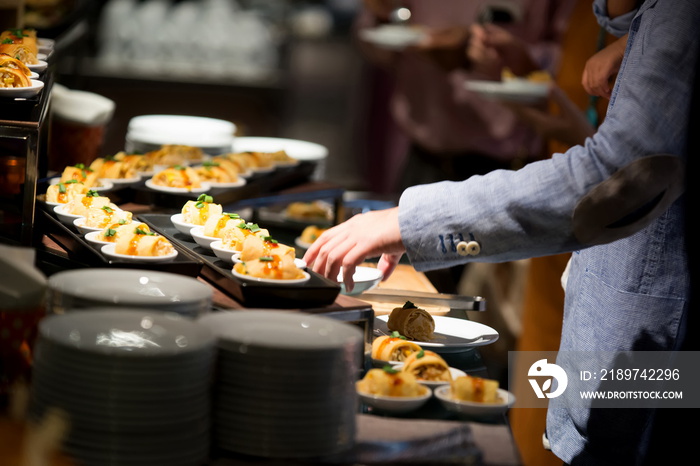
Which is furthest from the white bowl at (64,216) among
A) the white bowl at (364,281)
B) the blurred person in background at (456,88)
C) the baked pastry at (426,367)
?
the blurred person in background at (456,88)

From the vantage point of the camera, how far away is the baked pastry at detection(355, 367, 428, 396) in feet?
5.17

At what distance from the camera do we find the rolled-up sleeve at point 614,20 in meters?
2.21

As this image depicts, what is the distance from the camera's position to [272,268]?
1.76 meters

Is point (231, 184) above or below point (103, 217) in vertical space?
below

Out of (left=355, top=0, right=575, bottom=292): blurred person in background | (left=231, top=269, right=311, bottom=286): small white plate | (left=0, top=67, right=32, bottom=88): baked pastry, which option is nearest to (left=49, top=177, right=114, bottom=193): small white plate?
(left=0, top=67, right=32, bottom=88): baked pastry

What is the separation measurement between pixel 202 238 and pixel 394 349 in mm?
535

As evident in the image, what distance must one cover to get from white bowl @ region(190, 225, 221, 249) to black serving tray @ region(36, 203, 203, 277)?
5 centimetres

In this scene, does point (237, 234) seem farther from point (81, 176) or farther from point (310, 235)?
point (310, 235)

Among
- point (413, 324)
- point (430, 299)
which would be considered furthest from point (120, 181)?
point (413, 324)

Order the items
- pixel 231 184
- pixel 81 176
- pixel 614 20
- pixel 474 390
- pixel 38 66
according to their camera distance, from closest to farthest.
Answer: pixel 474 390, pixel 614 20, pixel 38 66, pixel 81 176, pixel 231 184

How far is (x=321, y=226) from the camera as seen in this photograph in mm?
3371

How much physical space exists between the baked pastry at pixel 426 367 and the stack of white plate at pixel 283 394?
0.33 meters

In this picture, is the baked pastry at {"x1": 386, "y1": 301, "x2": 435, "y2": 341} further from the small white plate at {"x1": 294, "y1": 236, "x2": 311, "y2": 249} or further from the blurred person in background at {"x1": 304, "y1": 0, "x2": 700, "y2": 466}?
the small white plate at {"x1": 294, "y1": 236, "x2": 311, "y2": 249}

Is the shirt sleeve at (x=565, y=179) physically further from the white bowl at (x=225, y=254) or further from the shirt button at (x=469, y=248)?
the white bowl at (x=225, y=254)
